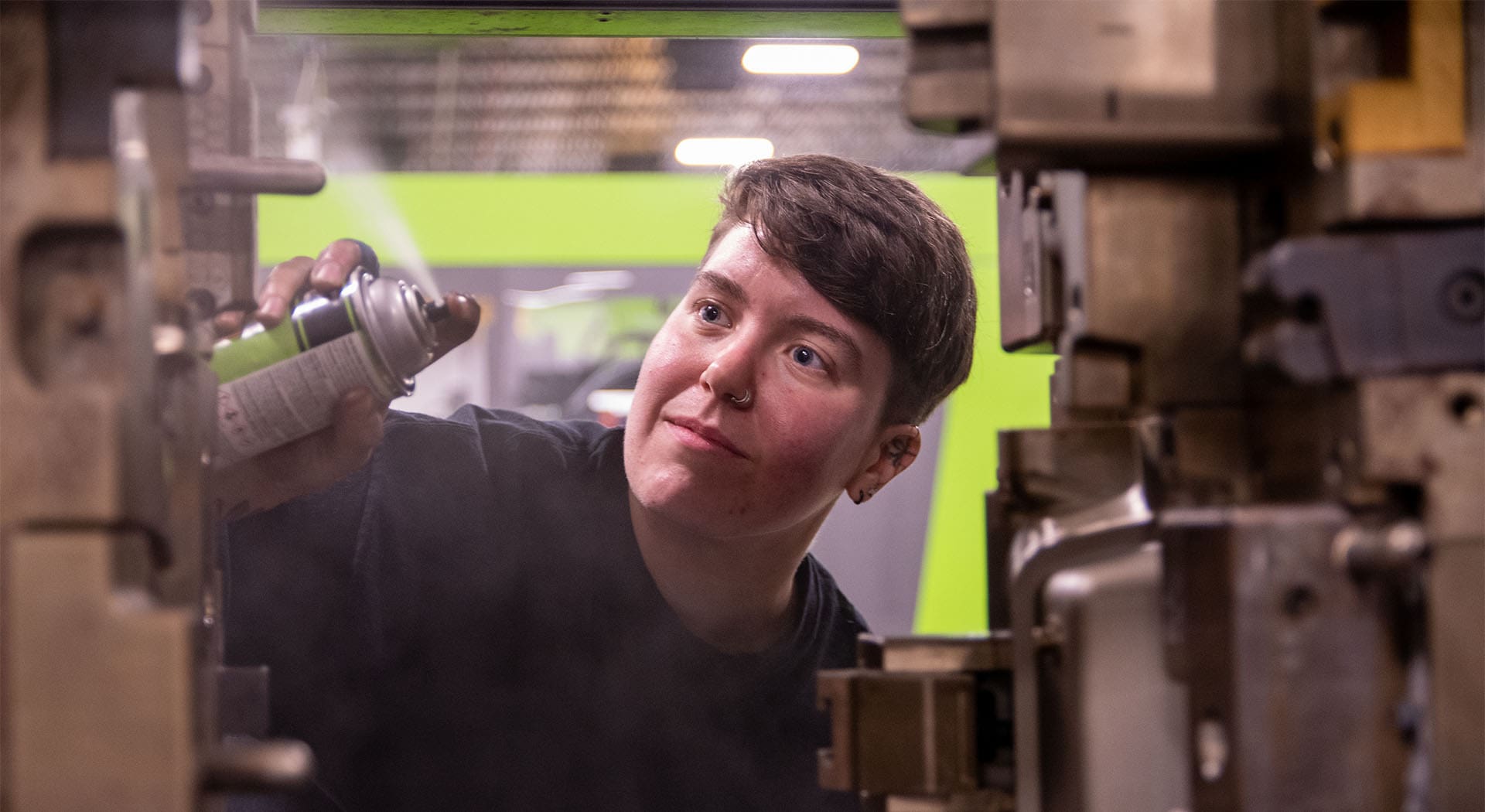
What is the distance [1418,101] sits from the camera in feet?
1.87

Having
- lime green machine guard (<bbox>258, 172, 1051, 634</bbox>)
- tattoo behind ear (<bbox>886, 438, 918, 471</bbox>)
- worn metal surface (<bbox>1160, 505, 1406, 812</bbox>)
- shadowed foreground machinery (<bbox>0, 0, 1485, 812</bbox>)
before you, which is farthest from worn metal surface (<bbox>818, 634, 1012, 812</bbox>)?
lime green machine guard (<bbox>258, 172, 1051, 634</bbox>)

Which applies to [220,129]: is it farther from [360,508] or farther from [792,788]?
[792,788]

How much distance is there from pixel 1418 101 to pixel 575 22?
0.80m

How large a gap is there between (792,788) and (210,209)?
95 centimetres

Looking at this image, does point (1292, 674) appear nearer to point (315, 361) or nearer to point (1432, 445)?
point (1432, 445)

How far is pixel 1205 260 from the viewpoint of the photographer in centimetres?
64

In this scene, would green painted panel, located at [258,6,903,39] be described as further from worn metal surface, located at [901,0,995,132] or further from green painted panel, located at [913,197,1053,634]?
green painted panel, located at [913,197,1053,634]

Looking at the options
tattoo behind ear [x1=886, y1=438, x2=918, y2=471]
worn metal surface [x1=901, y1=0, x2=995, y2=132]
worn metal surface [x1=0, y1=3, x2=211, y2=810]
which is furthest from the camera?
tattoo behind ear [x1=886, y1=438, x2=918, y2=471]

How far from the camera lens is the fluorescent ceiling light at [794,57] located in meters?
1.38

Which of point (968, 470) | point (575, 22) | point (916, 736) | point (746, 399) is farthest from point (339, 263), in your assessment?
point (968, 470)

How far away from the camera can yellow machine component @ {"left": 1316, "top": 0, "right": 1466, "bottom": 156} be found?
565mm

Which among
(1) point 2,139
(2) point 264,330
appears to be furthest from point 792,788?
(1) point 2,139

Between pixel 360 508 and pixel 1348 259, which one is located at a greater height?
pixel 1348 259

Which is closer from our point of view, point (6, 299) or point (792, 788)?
point (6, 299)
